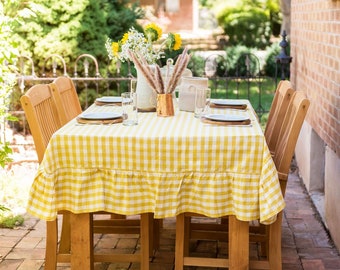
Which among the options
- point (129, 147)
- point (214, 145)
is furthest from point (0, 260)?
point (214, 145)

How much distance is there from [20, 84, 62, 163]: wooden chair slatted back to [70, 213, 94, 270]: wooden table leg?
452 mm

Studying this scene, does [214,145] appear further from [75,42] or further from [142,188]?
[75,42]

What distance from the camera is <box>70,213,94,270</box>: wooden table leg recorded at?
3.79 metres

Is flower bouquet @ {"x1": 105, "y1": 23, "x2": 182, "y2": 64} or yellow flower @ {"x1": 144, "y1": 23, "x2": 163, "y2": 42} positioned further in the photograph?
yellow flower @ {"x1": 144, "y1": 23, "x2": 163, "y2": 42}

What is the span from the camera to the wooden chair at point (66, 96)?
453 centimetres

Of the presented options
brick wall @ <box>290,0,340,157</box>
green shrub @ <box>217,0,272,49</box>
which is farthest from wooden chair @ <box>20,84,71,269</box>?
green shrub @ <box>217,0,272,49</box>

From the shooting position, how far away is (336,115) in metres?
4.77

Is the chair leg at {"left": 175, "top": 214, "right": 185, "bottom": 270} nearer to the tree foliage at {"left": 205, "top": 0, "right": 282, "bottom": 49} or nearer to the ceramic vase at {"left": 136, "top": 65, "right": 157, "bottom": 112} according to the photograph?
the ceramic vase at {"left": 136, "top": 65, "right": 157, "bottom": 112}

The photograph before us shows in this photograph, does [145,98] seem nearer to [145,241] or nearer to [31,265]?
[145,241]

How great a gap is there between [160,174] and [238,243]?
1.78 ft

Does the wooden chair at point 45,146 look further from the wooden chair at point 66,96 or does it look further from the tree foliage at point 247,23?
the tree foliage at point 247,23

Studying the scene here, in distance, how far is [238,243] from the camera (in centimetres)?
375

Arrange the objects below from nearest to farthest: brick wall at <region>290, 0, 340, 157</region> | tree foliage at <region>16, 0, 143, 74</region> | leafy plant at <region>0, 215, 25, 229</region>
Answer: brick wall at <region>290, 0, 340, 157</region> → leafy plant at <region>0, 215, 25, 229</region> → tree foliage at <region>16, 0, 143, 74</region>

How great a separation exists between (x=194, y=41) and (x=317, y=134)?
1516 cm
